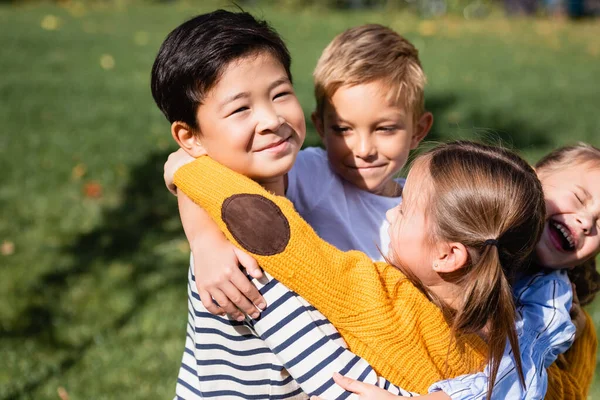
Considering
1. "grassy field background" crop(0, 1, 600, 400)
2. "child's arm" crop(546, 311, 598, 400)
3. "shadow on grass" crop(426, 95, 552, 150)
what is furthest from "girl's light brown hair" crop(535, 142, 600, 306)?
"shadow on grass" crop(426, 95, 552, 150)

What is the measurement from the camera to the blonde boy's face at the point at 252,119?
6.24 feet

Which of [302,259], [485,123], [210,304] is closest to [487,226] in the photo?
[302,259]

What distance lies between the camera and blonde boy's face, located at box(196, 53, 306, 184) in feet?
6.24

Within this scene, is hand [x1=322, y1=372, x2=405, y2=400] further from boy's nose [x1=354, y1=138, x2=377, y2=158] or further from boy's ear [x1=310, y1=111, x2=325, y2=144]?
boy's ear [x1=310, y1=111, x2=325, y2=144]

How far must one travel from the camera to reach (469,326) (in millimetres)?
1844

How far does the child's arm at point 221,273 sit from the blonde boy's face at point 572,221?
100 centimetres

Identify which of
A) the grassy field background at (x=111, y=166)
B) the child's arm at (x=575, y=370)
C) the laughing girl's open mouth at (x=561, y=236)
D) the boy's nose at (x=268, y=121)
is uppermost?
the boy's nose at (x=268, y=121)

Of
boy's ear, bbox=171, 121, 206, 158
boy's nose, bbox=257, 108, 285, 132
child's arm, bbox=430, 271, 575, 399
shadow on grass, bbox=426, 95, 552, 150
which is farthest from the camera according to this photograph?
shadow on grass, bbox=426, 95, 552, 150

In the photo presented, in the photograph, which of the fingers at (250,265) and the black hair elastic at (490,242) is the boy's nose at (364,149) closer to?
the black hair elastic at (490,242)

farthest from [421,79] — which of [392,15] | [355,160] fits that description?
[392,15]

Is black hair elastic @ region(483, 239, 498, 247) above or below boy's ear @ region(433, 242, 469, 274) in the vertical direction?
above

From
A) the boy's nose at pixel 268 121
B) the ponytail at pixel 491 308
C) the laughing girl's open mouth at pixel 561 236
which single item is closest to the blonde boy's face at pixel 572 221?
the laughing girl's open mouth at pixel 561 236

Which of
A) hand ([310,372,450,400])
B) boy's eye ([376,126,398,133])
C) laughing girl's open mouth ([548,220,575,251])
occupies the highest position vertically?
boy's eye ([376,126,398,133])

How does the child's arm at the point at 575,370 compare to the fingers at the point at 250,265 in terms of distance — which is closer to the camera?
the fingers at the point at 250,265
